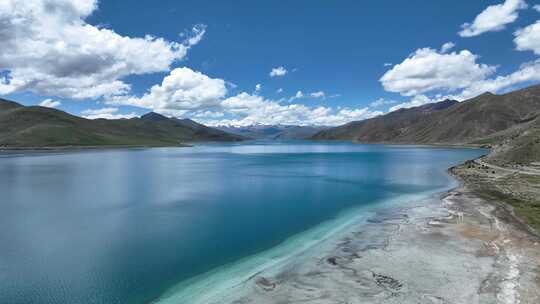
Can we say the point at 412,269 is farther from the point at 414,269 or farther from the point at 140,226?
the point at 140,226

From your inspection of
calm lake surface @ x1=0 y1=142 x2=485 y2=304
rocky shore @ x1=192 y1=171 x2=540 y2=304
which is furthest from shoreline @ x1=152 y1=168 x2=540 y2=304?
calm lake surface @ x1=0 y1=142 x2=485 y2=304

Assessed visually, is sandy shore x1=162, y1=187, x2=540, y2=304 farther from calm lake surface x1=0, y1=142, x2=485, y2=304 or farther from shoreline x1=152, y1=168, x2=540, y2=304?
calm lake surface x1=0, y1=142, x2=485, y2=304

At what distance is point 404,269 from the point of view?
22.2 m

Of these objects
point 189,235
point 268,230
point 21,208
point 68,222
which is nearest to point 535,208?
point 268,230

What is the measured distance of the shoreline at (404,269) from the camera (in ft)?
61.5

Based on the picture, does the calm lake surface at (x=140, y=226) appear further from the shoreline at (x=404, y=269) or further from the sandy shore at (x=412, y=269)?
the sandy shore at (x=412, y=269)

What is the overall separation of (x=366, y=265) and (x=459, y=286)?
19.1ft

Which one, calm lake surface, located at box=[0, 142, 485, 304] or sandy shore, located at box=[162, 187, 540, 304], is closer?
sandy shore, located at box=[162, 187, 540, 304]

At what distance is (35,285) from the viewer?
2111cm

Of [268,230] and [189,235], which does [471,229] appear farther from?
[189,235]

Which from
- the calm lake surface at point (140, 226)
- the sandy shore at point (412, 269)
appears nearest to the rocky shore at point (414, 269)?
the sandy shore at point (412, 269)

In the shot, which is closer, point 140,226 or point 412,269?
point 412,269

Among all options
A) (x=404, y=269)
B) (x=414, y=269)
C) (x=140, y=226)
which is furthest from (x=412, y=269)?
(x=140, y=226)

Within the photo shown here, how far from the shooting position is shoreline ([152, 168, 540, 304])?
61.5 feet
